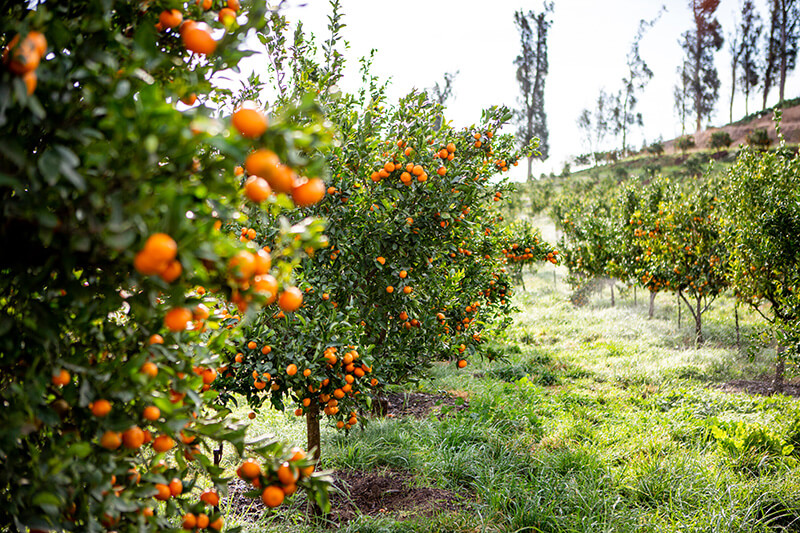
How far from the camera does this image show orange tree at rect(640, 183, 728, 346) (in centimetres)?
849

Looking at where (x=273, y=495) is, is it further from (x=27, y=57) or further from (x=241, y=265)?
(x=27, y=57)

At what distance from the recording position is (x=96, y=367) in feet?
3.86

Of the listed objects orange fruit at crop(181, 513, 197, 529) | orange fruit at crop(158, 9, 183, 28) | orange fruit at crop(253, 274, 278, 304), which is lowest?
orange fruit at crop(181, 513, 197, 529)

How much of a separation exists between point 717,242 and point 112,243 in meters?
10.0

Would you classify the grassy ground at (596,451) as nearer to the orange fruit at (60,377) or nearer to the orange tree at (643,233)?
the orange tree at (643,233)

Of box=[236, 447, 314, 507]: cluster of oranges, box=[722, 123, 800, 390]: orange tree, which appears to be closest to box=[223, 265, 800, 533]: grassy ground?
box=[722, 123, 800, 390]: orange tree

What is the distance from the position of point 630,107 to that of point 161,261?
43.7m

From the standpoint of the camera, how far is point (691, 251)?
28.2ft

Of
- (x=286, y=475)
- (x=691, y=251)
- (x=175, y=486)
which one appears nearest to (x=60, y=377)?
(x=175, y=486)

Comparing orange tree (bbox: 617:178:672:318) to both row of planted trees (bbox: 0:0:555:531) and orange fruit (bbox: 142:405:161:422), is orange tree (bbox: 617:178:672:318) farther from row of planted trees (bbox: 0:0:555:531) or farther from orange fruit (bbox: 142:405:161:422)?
orange fruit (bbox: 142:405:161:422)

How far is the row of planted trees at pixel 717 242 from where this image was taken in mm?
5699

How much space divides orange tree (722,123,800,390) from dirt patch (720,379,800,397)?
0.24 meters

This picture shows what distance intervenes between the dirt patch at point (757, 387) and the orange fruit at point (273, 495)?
745 cm

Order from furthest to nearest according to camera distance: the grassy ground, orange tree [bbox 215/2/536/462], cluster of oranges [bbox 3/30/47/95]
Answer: the grassy ground
orange tree [bbox 215/2/536/462]
cluster of oranges [bbox 3/30/47/95]
